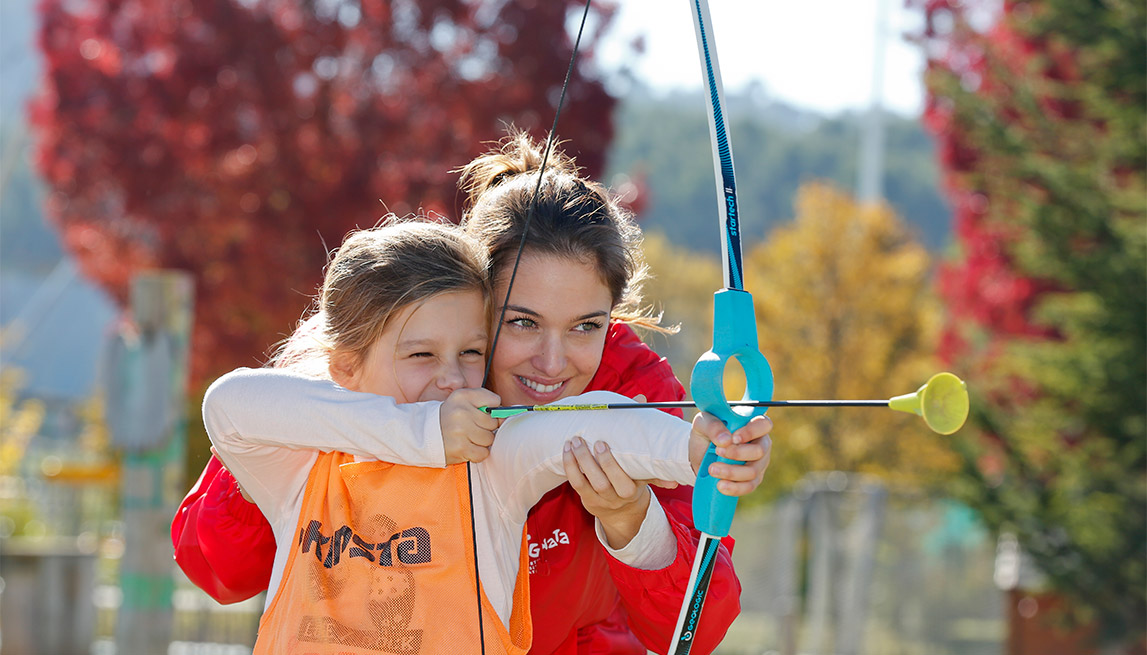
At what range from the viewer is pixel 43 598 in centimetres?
692

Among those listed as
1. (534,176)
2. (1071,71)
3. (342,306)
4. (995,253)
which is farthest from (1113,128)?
(342,306)

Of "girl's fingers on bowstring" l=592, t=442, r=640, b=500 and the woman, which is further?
the woman

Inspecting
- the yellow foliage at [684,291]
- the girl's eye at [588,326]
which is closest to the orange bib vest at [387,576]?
the girl's eye at [588,326]

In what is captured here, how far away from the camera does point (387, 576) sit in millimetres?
1927

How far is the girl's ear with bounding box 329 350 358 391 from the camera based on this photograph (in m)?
2.16

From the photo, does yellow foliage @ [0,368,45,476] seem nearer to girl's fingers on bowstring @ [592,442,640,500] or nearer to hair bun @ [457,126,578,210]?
hair bun @ [457,126,578,210]

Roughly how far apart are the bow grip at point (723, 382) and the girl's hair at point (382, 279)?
0.49m

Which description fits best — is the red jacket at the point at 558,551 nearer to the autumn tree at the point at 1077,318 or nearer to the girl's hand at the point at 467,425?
the girl's hand at the point at 467,425

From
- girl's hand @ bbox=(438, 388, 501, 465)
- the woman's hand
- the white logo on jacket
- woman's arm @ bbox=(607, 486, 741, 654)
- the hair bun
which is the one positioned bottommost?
woman's arm @ bbox=(607, 486, 741, 654)

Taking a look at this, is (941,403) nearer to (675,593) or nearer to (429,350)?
(675,593)

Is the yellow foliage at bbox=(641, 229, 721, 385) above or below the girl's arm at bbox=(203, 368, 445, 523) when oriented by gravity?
above

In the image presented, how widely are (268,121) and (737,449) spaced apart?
19.1 ft

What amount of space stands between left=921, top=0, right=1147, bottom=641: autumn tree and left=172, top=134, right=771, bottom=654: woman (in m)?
4.65

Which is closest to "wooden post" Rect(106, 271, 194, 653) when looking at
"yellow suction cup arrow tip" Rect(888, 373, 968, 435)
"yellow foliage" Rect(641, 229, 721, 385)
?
"yellow suction cup arrow tip" Rect(888, 373, 968, 435)
